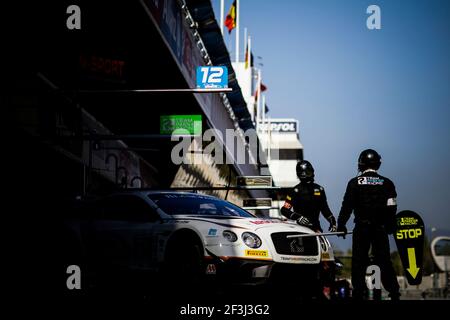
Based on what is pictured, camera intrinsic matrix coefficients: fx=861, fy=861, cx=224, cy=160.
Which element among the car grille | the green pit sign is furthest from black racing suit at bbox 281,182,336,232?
the green pit sign

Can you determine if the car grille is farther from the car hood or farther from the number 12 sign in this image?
the number 12 sign

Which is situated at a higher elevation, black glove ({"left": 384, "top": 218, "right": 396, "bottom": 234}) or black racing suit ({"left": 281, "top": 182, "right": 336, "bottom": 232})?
black racing suit ({"left": 281, "top": 182, "right": 336, "bottom": 232})

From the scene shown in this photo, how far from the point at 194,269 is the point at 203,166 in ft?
79.6

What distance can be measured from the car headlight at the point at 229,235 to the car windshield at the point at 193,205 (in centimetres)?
109

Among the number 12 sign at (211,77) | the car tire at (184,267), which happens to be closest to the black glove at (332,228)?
the car tire at (184,267)

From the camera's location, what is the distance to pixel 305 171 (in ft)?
40.2

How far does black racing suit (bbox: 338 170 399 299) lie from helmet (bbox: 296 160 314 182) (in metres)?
1.61

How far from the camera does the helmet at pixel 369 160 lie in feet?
34.7

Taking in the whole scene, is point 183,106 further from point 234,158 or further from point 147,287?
point 147,287

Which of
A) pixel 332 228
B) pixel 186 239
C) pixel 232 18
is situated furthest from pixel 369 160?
pixel 232 18

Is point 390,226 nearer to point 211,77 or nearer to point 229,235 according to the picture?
point 229,235

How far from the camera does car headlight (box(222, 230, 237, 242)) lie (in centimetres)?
1013

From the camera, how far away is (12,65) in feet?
56.9

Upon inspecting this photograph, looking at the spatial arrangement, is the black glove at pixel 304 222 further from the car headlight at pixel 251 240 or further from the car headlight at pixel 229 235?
the car headlight at pixel 229 235
